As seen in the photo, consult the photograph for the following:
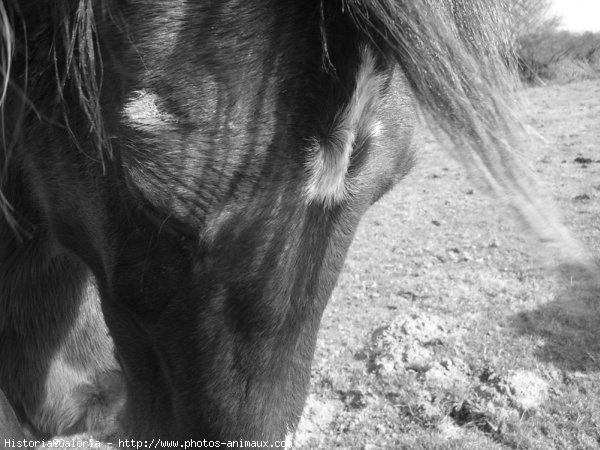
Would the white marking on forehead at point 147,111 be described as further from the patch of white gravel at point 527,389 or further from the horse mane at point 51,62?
the patch of white gravel at point 527,389

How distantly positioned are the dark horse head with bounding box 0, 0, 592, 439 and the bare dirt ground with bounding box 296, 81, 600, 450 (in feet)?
0.83

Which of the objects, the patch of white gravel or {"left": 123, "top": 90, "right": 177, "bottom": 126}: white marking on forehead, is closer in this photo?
{"left": 123, "top": 90, "right": 177, "bottom": 126}: white marking on forehead

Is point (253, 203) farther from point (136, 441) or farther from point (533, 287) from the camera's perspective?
point (533, 287)

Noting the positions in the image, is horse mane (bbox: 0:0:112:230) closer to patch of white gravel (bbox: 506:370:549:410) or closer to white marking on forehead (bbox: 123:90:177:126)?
white marking on forehead (bbox: 123:90:177:126)

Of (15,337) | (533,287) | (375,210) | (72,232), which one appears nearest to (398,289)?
(533,287)

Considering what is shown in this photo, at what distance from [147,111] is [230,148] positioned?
18 centimetres

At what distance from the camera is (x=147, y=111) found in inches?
46.4

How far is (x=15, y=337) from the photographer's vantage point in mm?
2029

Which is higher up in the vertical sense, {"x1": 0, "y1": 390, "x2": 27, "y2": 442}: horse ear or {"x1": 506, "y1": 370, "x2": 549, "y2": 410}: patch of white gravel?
{"x1": 0, "y1": 390, "x2": 27, "y2": 442}: horse ear

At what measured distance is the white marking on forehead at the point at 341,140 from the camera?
3.95 ft

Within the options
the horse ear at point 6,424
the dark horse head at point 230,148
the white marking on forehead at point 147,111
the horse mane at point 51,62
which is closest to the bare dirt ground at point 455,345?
the dark horse head at point 230,148

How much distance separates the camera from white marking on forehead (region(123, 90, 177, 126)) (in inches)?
46.3

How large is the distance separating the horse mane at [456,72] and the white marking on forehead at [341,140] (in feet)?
0.23

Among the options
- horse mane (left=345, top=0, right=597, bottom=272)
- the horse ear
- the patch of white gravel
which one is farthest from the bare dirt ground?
A: the horse ear
